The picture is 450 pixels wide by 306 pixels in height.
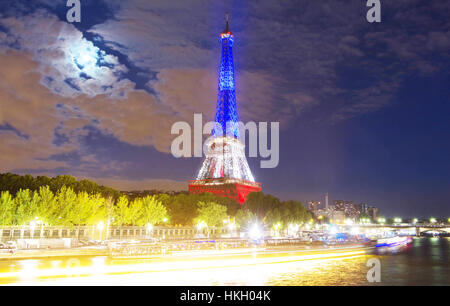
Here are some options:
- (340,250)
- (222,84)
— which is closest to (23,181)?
(340,250)

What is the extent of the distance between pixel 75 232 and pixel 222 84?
290 ft

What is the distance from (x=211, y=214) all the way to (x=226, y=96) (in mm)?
59234

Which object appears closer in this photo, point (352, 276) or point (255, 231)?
point (352, 276)

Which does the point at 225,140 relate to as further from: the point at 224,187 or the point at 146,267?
the point at 146,267

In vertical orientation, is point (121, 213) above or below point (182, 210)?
below

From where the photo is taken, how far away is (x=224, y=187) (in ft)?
409

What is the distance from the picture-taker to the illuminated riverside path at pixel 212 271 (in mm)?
23391

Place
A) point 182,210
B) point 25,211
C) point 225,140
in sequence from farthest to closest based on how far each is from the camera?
point 225,140 < point 182,210 < point 25,211

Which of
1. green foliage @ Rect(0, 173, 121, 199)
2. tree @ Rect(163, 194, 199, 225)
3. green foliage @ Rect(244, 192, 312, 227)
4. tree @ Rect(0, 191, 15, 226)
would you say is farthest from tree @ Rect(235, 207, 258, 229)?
tree @ Rect(0, 191, 15, 226)

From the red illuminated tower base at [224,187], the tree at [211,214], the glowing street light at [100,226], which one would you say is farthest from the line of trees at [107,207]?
the red illuminated tower base at [224,187]

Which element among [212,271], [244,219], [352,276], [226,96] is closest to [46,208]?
[212,271]

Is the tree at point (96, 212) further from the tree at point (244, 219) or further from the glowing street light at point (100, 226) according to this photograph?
the tree at point (244, 219)

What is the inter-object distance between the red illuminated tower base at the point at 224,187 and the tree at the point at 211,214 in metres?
31.4
